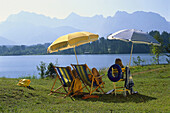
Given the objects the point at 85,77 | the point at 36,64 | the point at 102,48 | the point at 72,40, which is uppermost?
the point at 102,48

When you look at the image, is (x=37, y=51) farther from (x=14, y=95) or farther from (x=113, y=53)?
(x=14, y=95)

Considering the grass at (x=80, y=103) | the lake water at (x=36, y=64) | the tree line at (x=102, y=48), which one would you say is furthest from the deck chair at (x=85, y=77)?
the tree line at (x=102, y=48)

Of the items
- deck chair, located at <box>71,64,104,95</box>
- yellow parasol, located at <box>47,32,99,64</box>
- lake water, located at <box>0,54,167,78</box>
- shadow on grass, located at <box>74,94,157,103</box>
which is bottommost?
lake water, located at <box>0,54,167,78</box>

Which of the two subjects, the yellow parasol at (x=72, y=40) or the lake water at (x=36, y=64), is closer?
the yellow parasol at (x=72, y=40)

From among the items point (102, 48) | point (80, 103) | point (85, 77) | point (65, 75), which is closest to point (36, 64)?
point (102, 48)

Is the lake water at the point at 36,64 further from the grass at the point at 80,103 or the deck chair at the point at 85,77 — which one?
the grass at the point at 80,103

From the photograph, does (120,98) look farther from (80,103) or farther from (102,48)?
(102,48)

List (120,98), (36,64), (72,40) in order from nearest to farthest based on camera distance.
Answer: (120,98)
(72,40)
(36,64)

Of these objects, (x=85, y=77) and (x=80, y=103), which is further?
(x=85, y=77)

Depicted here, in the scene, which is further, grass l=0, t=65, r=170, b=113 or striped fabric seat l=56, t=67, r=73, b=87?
striped fabric seat l=56, t=67, r=73, b=87

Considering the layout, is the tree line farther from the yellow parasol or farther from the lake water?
the yellow parasol

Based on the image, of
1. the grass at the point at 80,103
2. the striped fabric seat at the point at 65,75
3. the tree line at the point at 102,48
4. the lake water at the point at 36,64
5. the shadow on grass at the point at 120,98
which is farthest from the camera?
the tree line at the point at 102,48

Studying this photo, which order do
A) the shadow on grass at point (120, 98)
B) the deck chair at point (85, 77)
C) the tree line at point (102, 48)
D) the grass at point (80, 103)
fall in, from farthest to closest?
the tree line at point (102, 48), the deck chair at point (85, 77), the shadow on grass at point (120, 98), the grass at point (80, 103)

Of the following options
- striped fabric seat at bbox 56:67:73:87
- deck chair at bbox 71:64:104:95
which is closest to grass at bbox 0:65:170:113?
deck chair at bbox 71:64:104:95
